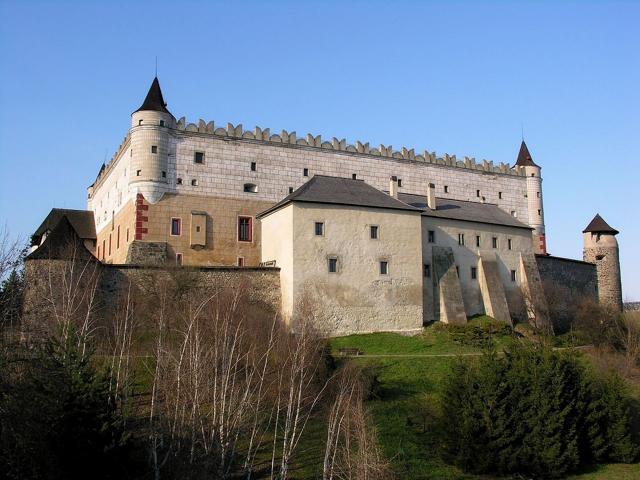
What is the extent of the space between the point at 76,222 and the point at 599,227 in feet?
127

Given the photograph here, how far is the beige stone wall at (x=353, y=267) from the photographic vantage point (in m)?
38.2

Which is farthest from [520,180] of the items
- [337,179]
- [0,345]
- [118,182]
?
[0,345]

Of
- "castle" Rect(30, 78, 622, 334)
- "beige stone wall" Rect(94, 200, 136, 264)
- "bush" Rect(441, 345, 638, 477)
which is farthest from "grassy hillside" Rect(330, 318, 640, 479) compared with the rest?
"beige stone wall" Rect(94, 200, 136, 264)

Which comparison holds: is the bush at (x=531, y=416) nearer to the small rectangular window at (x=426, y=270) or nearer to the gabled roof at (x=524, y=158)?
the small rectangular window at (x=426, y=270)

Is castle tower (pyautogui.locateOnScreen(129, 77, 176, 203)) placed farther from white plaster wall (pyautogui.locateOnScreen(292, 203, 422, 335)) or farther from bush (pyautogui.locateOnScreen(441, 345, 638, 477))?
bush (pyautogui.locateOnScreen(441, 345, 638, 477))

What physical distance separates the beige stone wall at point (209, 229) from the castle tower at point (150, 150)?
941 millimetres

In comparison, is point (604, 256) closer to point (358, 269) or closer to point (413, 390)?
point (358, 269)

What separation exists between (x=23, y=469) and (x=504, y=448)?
48.9 ft

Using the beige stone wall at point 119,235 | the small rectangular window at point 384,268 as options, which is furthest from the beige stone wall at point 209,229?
the small rectangular window at point 384,268

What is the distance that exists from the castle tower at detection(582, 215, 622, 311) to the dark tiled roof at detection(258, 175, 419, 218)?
2144 cm

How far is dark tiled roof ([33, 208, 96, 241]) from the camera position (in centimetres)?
5272

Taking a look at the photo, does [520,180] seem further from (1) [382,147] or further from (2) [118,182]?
(2) [118,182]

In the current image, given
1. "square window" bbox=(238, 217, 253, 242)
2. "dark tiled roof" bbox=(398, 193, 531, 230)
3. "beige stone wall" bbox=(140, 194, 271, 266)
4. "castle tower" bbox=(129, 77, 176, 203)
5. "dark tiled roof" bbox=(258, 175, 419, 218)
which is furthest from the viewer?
"square window" bbox=(238, 217, 253, 242)

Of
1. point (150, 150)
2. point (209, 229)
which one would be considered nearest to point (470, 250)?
point (209, 229)
